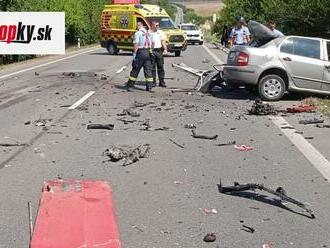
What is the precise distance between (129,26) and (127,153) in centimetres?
2518

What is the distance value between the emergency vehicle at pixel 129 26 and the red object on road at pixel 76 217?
2602cm

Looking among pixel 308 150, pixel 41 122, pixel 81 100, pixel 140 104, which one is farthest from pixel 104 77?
pixel 308 150

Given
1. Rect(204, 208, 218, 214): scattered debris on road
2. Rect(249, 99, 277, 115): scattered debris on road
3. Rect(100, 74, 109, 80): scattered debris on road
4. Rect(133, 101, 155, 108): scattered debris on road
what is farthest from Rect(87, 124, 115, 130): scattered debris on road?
Rect(100, 74, 109, 80): scattered debris on road

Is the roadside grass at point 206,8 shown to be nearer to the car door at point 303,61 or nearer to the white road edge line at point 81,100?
the white road edge line at point 81,100

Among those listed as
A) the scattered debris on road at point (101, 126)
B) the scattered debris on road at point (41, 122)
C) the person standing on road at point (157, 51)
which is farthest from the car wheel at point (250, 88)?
the scattered debris on road at point (41, 122)

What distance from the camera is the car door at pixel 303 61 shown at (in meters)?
13.2

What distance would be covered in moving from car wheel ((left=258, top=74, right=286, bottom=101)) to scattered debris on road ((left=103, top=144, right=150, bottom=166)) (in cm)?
573

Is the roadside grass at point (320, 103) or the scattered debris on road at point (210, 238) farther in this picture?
the roadside grass at point (320, 103)

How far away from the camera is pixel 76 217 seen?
211 inches

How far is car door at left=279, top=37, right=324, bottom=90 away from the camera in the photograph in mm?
13219

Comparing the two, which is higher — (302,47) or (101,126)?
(302,47)

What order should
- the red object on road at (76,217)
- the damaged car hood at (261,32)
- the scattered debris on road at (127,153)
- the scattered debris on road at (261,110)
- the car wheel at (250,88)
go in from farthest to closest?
1. the car wheel at (250,88)
2. the damaged car hood at (261,32)
3. the scattered debris on road at (261,110)
4. the scattered debris on road at (127,153)
5. the red object on road at (76,217)

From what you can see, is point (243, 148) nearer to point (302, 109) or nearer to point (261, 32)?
point (302, 109)

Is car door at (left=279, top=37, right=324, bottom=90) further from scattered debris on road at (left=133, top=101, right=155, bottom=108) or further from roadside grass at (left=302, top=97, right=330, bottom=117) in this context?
scattered debris on road at (left=133, top=101, right=155, bottom=108)
